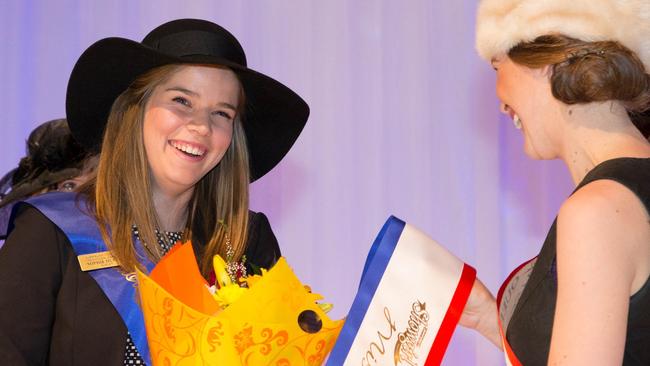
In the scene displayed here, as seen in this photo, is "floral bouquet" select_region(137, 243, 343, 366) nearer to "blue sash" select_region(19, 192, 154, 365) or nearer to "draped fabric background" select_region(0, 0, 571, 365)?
"blue sash" select_region(19, 192, 154, 365)

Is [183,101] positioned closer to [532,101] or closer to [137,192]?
[137,192]

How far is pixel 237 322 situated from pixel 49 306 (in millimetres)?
529

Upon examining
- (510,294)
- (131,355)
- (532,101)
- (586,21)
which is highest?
(586,21)

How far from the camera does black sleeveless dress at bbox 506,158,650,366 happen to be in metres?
1.46

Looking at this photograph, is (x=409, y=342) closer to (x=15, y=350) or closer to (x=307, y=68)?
(x=15, y=350)

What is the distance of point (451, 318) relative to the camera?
180 cm

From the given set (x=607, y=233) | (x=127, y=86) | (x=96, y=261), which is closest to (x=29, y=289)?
(x=96, y=261)

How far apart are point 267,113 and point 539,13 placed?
1.09m

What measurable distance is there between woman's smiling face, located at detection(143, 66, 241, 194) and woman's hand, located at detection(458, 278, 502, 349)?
2.42 feet

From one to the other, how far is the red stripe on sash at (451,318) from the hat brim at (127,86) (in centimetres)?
80

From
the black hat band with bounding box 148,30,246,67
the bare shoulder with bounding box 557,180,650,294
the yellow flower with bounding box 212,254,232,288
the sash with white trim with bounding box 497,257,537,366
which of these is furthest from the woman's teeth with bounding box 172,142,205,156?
the bare shoulder with bounding box 557,180,650,294

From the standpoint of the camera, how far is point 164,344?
182cm

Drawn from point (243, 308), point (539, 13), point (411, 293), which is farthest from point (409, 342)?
point (539, 13)

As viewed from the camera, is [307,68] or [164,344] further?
[307,68]
